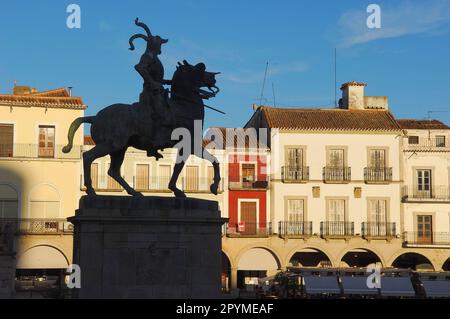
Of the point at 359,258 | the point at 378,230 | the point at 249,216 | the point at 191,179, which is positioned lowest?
the point at 359,258

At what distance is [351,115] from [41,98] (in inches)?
713

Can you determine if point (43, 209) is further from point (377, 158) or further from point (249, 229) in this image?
point (377, 158)

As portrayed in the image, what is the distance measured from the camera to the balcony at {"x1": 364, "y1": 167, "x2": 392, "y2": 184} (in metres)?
49.6

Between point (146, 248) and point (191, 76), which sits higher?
point (191, 76)

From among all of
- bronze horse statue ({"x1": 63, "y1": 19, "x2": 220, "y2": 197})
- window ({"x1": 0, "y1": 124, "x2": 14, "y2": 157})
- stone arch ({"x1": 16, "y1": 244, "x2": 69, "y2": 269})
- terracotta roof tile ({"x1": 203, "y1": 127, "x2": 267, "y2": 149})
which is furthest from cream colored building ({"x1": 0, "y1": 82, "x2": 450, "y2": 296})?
Answer: bronze horse statue ({"x1": 63, "y1": 19, "x2": 220, "y2": 197})


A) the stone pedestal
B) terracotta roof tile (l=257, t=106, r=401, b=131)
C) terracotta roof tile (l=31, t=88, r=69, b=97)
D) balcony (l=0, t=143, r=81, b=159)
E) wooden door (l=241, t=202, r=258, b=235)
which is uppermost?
terracotta roof tile (l=31, t=88, r=69, b=97)

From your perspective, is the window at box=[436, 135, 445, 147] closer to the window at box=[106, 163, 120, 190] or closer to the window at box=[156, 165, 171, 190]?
the window at box=[156, 165, 171, 190]

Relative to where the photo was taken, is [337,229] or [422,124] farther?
[422,124]

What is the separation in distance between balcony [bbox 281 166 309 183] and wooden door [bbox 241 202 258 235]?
2.33 metres

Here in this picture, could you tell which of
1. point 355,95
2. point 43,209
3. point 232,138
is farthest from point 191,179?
point 355,95

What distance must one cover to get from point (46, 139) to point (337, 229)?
1686 centimetres

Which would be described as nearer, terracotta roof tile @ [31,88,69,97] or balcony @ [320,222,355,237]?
terracotta roof tile @ [31,88,69,97]

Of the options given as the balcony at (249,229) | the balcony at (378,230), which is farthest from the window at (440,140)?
the balcony at (249,229)

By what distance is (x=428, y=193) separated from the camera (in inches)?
1965
